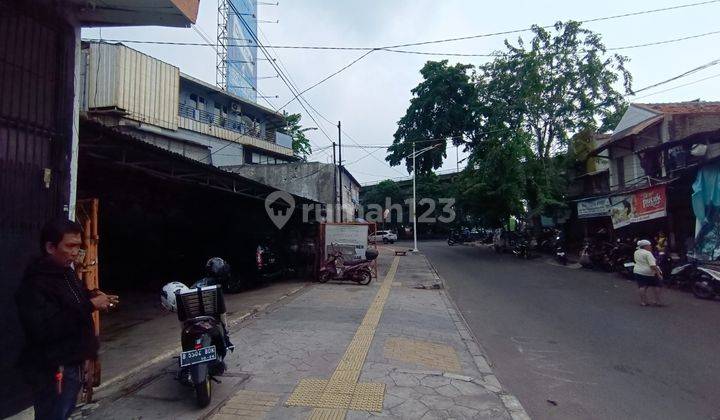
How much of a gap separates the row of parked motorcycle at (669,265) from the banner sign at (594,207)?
151 cm

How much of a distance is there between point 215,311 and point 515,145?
20.7 meters

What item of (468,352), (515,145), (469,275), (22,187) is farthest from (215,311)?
(515,145)

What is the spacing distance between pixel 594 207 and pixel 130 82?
65.9 feet

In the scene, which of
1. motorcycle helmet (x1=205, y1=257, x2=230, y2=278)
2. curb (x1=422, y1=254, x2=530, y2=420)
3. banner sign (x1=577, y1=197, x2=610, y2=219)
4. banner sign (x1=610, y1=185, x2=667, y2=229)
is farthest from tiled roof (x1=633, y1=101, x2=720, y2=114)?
motorcycle helmet (x1=205, y1=257, x2=230, y2=278)

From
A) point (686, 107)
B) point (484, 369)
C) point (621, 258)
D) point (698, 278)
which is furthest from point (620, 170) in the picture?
point (484, 369)

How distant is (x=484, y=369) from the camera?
558 cm

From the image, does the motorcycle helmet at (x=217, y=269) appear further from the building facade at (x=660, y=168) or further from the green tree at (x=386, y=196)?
the green tree at (x=386, y=196)

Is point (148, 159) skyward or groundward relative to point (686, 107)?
groundward

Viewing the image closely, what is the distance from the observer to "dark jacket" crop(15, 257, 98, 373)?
2.52m

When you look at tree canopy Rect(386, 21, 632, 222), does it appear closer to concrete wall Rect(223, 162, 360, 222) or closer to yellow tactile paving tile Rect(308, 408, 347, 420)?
concrete wall Rect(223, 162, 360, 222)

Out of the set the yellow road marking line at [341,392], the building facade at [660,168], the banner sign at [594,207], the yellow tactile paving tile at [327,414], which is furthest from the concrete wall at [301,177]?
the yellow tactile paving tile at [327,414]

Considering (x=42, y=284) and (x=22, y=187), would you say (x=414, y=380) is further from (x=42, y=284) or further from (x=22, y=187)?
(x=22, y=187)

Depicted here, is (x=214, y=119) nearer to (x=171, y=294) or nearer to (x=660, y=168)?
(x=660, y=168)

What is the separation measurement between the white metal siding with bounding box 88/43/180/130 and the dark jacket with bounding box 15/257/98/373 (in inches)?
667
